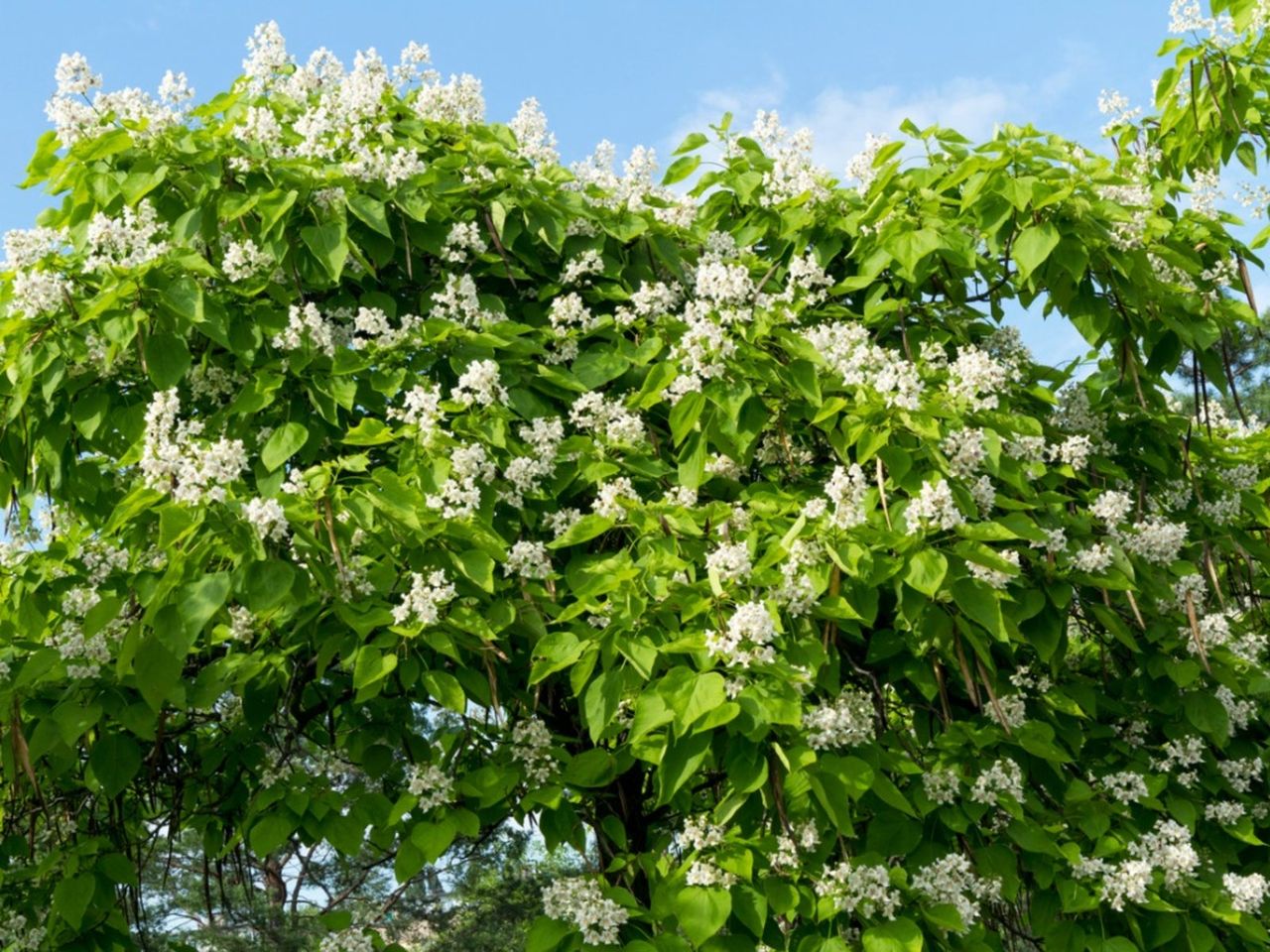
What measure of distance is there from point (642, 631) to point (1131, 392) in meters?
2.08

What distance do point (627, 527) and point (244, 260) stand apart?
1.24 metres

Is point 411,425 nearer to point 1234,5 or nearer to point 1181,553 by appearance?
point 1181,553

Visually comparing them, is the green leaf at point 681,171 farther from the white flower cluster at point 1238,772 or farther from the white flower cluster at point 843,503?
the white flower cluster at point 1238,772

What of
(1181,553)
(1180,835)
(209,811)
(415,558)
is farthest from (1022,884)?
(209,811)

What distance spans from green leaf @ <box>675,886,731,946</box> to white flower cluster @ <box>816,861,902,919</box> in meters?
0.23

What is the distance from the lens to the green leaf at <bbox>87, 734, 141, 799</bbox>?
11.0 feet

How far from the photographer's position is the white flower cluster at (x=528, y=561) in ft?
10.7

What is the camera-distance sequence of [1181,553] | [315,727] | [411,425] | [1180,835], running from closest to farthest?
[411,425], [1180,835], [315,727], [1181,553]

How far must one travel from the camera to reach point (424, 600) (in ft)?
9.81

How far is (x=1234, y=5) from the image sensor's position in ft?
15.9

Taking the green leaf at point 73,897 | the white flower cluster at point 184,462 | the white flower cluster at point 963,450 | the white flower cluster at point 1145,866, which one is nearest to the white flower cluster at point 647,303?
the white flower cluster at point 963,450

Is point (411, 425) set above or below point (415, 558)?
above

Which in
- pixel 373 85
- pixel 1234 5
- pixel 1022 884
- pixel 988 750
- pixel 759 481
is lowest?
pixel 1022 884

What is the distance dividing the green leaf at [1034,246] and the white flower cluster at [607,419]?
109 centimetres
